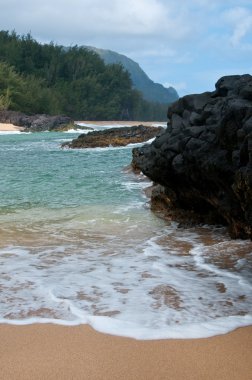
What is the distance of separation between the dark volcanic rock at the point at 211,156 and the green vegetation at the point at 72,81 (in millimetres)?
70273

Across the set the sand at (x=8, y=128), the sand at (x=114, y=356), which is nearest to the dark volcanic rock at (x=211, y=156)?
the sand at (x=114, y=356)

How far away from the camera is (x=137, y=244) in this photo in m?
5.64

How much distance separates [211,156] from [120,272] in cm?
193

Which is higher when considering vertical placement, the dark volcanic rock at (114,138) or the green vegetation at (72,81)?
the green vegetation at (72,81)

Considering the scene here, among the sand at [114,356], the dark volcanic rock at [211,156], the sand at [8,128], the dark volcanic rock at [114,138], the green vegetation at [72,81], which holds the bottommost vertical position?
the sand at [8,128]

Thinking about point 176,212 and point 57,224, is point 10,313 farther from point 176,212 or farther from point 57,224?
point 176,212

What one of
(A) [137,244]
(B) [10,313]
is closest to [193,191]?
(A) [137,244]

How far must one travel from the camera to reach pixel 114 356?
9.04 feet

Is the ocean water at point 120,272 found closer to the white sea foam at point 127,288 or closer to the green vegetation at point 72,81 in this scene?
the white sea foam at point 127,288

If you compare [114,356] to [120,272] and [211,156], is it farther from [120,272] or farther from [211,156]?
[211,156]

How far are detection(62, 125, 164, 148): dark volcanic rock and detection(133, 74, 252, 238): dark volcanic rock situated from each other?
19954mm

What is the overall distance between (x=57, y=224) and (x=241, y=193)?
287cm

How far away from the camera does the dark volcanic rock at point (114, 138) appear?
27578mm

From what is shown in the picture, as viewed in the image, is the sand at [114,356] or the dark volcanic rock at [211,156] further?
the dark volcanic rock at [211,156]
